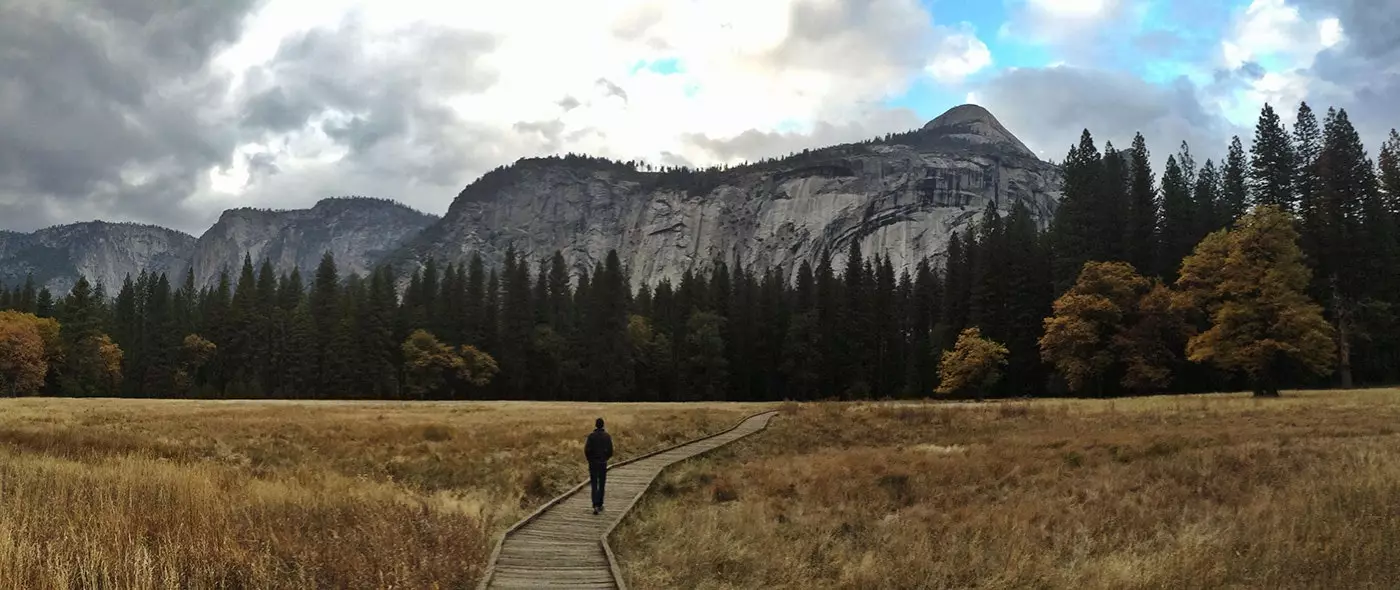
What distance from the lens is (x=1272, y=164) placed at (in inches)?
3066

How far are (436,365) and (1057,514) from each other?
8740 cm

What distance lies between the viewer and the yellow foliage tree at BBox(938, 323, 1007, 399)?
72.4 meters

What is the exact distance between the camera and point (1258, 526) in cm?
1306

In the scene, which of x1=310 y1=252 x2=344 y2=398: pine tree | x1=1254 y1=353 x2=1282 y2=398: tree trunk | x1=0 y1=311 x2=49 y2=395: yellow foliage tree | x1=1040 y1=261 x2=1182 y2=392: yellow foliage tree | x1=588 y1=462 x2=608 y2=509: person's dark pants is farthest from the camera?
x1=310 y1=252 x2=344 y2=398: pine tree

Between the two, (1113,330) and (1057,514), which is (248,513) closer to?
(1057,514)

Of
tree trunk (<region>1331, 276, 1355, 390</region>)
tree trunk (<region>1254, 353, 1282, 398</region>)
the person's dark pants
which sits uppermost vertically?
tree trunk (<region>1331, 276, 1355, 390</region>)

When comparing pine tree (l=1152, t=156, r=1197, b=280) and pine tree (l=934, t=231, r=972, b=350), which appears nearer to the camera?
pine tree (l=1152, t=156, r=1197, b=280)

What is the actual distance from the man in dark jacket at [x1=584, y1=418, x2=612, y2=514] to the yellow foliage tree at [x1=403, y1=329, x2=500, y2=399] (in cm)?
7947

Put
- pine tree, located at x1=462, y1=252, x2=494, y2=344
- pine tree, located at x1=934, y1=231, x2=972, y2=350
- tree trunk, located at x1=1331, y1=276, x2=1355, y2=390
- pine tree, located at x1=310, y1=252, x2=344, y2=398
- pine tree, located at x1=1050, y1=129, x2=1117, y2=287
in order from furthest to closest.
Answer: pine tree, located at x1=462, y1=252, x2=494, y2=344 < pine tree, located at x1=310, y1=252, x2=344, y2=398 < pine tree, located at x1=934, y1=231, x2=972, y2=350 < pine tree, located at x1=1050, y1=129, x2=1117, y2=287 < tree trunk, located at x1=1331, y1=276, x2=1355, y2=390

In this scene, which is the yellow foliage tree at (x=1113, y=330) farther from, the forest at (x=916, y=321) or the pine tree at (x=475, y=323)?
the pine tree at (x=475, y=323)

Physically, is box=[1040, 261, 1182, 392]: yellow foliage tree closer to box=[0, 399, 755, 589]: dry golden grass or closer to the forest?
the forest

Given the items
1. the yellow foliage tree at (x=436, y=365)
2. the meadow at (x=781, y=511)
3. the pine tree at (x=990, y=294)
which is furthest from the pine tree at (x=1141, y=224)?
the yellow foliage tree at (x=436, y=365)

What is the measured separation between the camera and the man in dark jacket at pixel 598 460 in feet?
58.0

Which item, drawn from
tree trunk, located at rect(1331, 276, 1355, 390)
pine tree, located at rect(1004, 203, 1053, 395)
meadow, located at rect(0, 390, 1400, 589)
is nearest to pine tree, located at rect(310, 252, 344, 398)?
meadow, located at rect(0, 390, 1400, 589)
